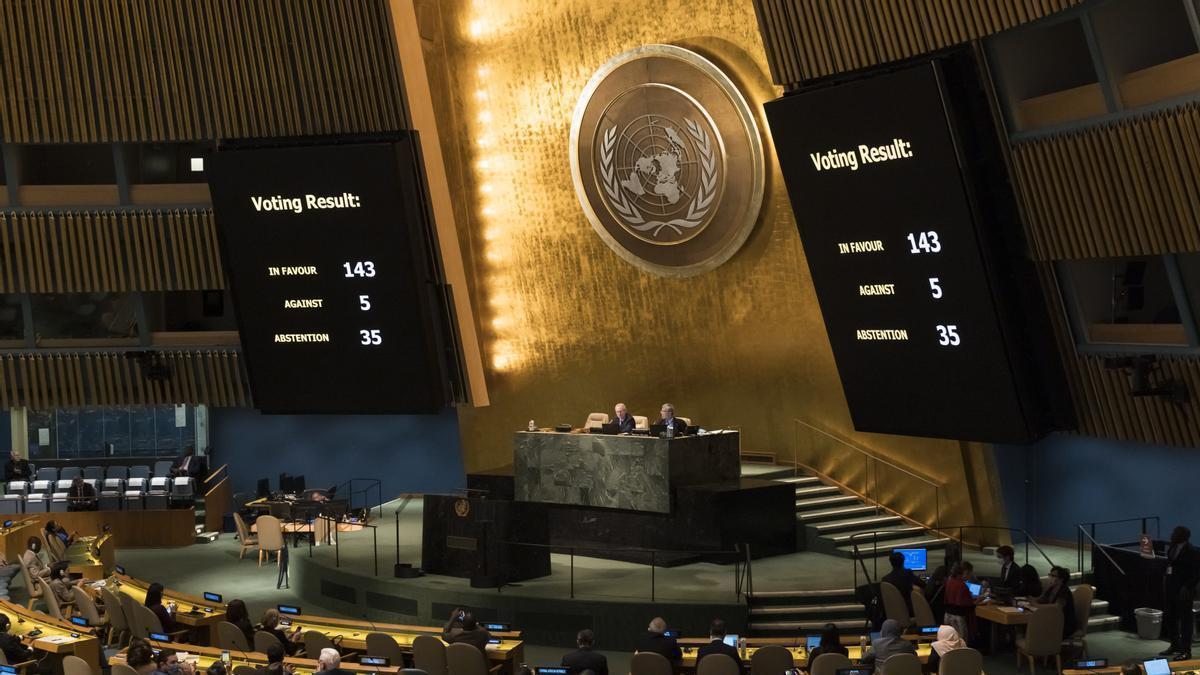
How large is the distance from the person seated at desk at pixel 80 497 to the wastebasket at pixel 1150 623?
16.3m

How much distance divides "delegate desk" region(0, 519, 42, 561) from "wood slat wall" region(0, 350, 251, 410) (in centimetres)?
187

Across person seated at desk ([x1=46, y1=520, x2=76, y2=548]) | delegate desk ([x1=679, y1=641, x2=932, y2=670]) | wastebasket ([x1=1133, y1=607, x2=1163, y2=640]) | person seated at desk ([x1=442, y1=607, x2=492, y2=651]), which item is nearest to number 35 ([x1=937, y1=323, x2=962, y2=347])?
wastebasket ([x1=1133, y1=607, x2=1163, y2=640])

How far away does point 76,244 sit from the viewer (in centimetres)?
2131

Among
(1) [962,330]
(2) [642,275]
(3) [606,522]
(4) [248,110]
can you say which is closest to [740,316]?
(2) [642,275]

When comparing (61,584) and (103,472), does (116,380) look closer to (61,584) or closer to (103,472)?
(103,472)

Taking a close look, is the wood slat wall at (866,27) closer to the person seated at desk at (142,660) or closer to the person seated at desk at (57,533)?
the person seated at desk at (142,660)

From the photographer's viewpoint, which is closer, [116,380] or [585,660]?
[585,660]

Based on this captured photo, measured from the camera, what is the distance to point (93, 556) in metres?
20.1

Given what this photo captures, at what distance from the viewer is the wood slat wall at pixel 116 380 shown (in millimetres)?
22203

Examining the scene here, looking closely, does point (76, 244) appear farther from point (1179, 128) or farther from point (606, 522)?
point (1179, 128)

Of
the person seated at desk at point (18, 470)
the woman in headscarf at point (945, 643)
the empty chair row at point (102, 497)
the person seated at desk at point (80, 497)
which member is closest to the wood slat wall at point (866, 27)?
the woman in headscarf at point (945, 643)

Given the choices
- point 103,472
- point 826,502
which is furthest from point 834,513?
point 103,472

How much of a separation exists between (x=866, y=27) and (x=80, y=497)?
15.2m

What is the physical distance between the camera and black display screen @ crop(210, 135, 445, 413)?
1880 cm
